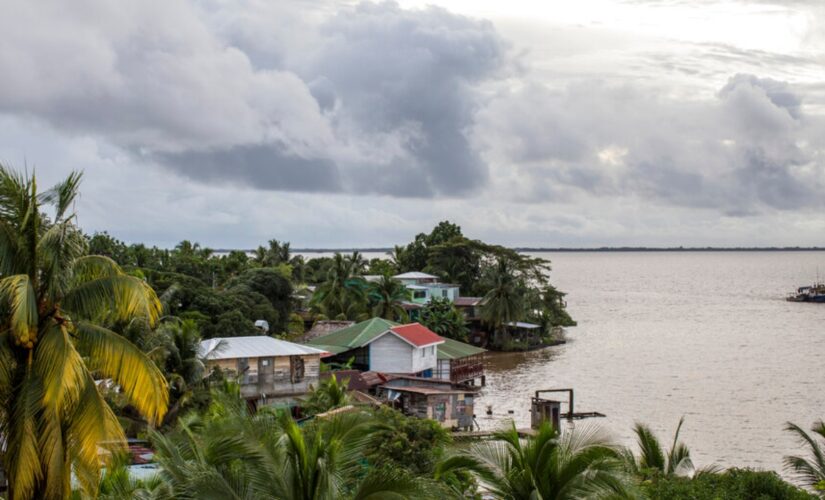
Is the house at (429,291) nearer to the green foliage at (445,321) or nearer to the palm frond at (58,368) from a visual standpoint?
the green foliage at (445,321)

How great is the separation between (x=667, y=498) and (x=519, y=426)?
76.7 ft

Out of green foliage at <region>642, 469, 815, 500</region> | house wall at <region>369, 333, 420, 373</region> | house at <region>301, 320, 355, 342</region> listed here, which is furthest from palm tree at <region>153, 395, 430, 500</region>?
house at <region>301, 320, 355, 342</region>

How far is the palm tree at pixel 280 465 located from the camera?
862 centimetres

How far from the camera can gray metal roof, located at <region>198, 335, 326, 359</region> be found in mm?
34969

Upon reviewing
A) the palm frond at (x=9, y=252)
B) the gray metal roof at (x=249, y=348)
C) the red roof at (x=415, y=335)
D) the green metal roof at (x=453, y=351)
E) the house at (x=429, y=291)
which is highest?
the house at (x=429, y=291)

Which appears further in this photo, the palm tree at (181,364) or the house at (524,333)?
the house at (524,333)

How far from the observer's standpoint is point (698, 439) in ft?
119

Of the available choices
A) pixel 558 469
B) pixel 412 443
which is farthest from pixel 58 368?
pixel 412 443

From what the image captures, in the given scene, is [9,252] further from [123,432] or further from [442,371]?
[442,371]

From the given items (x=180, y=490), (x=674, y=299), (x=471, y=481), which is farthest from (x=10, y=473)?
(x=674, y=299)

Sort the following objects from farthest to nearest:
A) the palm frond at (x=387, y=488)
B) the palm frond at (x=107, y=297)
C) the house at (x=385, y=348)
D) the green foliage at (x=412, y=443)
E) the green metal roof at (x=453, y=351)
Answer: the green metal roof at (x=453, y=351), the house at (x=385, y=348), the green foliage at (x=412, y=443), the palm frond at (x=107, y=297), the palm frond at (x=387, y=488)

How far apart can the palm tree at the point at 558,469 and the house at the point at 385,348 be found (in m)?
34.3

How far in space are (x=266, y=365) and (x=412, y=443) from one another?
56.7 ft

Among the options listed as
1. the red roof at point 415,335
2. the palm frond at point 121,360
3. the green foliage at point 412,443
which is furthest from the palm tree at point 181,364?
the palm frond at point 121,360
